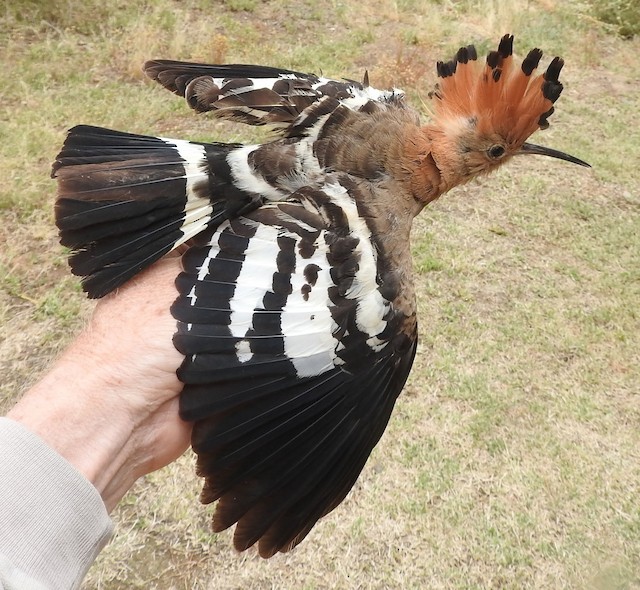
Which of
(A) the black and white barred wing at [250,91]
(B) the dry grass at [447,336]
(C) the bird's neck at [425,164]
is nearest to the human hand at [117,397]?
(A) the black and white barred wing at [250,91]

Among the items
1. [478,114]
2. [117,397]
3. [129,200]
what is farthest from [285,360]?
[478,114]

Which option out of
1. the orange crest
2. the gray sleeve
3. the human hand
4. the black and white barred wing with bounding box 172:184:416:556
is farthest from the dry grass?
the orange crest

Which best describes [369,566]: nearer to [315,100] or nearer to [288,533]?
[288,533]

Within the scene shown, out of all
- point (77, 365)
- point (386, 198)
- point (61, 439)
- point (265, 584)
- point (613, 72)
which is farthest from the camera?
point (613, 72)

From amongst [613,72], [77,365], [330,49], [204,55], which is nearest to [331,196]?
[77,365]

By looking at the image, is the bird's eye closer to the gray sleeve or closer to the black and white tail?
the black and white tail

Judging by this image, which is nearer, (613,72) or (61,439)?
(61,439)

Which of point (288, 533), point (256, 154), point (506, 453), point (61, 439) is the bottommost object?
point (506, 453)
